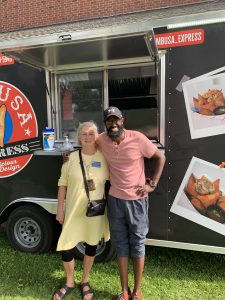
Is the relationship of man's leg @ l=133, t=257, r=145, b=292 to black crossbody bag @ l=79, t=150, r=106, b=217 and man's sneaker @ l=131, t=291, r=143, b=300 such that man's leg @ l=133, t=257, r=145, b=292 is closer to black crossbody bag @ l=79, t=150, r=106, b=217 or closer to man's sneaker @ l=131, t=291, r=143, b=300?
man's sneaker @ l=131, t=291, r=143, b=300

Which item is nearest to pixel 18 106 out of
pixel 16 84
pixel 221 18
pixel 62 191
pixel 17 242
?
pixel 16 84

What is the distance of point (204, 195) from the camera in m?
3.35

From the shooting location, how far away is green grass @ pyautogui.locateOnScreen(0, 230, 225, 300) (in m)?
3.37

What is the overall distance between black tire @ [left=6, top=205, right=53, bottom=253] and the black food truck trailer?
1 cm

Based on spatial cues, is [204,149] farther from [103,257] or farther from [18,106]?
Answer: [18,106]

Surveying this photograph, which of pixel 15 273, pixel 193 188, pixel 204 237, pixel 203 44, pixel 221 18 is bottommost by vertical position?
pixel 15 273

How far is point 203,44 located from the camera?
10.6 feet

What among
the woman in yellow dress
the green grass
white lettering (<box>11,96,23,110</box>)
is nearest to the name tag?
the woman in yellow dress

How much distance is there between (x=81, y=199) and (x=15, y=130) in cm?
157

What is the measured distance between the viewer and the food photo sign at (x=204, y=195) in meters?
3.30

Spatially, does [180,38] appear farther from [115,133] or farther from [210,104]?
[115,133]

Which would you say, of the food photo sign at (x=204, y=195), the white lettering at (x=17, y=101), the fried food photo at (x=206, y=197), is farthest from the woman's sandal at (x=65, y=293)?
the white lettering at (x=17, y=101)

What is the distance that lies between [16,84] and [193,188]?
246 cm

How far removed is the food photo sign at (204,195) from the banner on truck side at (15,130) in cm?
185
